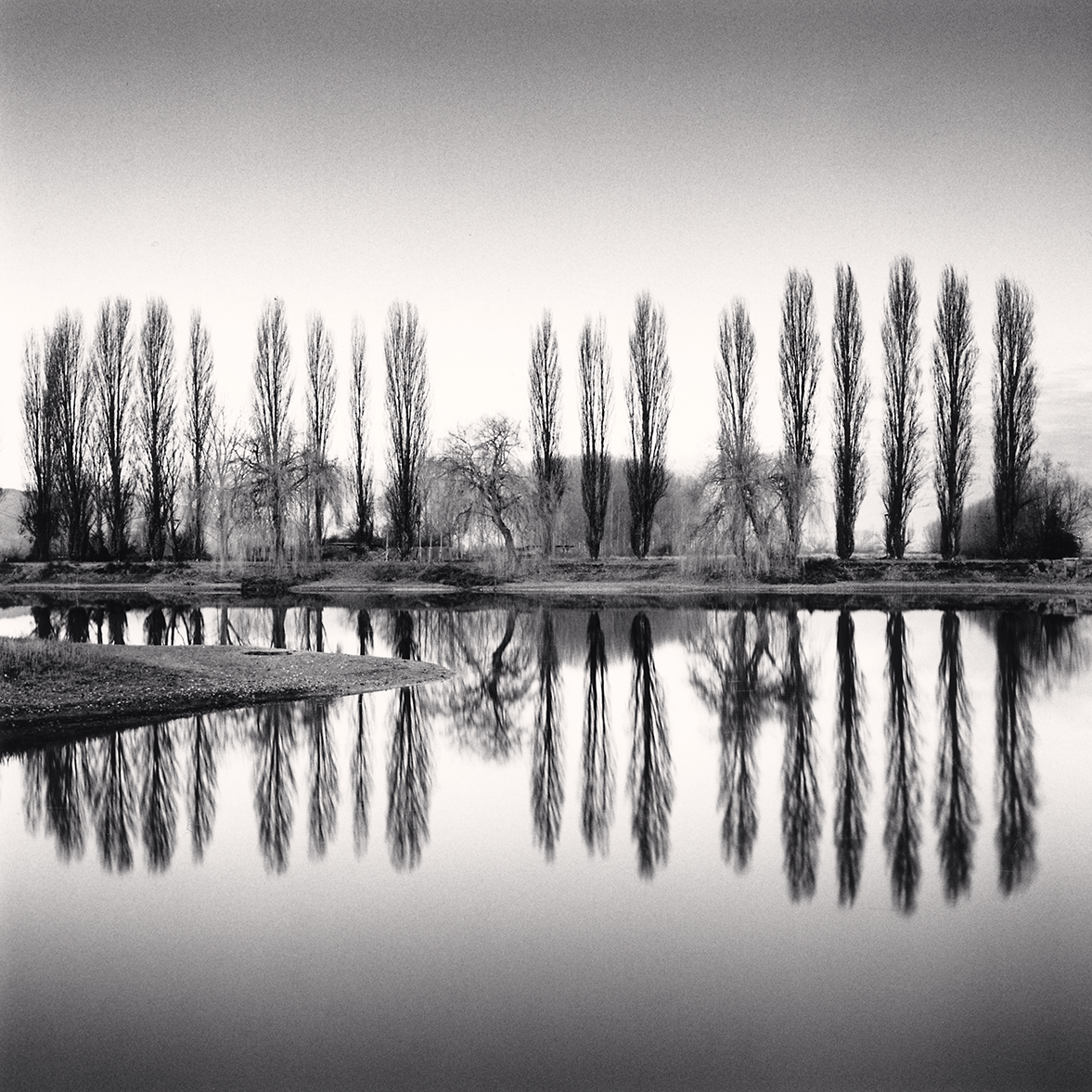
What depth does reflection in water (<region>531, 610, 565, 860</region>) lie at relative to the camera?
314 inches

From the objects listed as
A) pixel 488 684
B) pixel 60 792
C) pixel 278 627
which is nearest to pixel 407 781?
pixel 60 792

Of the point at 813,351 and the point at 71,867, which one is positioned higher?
the point at 813,351

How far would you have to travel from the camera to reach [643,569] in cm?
3788

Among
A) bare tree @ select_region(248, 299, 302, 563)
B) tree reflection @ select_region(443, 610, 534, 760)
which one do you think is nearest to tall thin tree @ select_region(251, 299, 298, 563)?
bare tree @ select_region(248, 299, 302, 563)

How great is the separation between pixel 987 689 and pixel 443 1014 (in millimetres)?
11682

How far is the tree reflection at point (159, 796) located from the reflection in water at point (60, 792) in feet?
1.65

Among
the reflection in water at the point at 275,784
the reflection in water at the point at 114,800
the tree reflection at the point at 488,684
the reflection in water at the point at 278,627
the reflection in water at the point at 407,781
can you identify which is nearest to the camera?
the reflection in water at the point at 114,800

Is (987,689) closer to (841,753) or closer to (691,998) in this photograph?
(841,753)

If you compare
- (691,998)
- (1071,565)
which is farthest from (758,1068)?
(1071,565)

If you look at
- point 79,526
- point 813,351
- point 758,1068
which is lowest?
point 758,1068

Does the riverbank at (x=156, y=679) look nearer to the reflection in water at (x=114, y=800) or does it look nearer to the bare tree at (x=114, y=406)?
the reflection in water at (x=114, y=800)

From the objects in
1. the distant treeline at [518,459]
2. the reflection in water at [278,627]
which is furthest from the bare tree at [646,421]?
the reflection in water at [278,627]

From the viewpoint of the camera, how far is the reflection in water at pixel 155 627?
2023 cm

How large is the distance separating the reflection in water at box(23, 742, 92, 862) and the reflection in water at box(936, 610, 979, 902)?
257 inches
